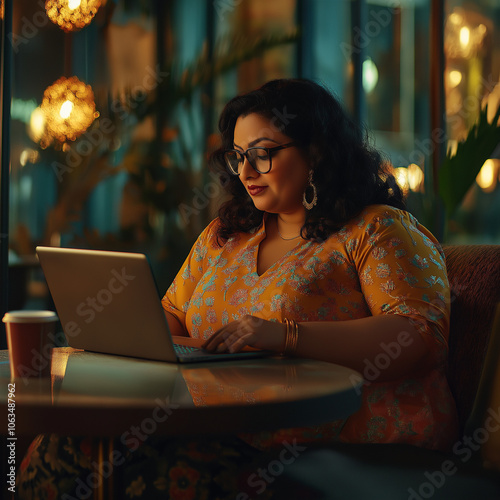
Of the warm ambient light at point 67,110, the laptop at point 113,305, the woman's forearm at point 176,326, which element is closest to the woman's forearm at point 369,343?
the laptop at point 113,305

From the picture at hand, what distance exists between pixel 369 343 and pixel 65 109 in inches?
81.6

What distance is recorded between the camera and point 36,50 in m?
2.88

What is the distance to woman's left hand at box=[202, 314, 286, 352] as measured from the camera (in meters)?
1.26

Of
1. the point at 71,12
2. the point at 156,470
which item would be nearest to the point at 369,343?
the point at 156,470

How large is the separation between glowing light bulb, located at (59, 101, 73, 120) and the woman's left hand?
1.97 meters

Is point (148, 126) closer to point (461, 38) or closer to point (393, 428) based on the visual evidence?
point (461, 38)

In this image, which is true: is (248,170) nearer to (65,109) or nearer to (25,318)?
(25,318)

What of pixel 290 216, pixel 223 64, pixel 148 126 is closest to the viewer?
pixel 290 216

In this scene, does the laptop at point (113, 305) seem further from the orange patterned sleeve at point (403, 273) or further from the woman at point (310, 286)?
the orange patterned sleeve at point (403, 273)

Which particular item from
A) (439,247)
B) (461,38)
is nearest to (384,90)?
(461,38)

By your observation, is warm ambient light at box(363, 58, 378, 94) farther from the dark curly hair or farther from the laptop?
the laptop

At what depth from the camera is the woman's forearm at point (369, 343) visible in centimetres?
133

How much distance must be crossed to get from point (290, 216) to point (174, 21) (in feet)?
6.49

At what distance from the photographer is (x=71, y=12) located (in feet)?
9.83
